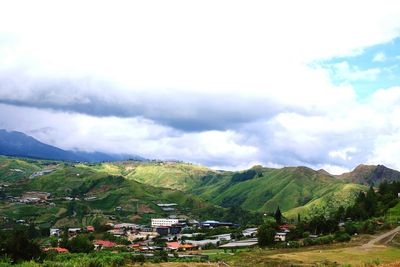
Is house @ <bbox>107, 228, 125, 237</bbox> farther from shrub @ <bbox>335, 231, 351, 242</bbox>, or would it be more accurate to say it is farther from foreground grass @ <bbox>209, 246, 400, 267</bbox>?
shrub @ <bbox>335, 231, 351, 242</bbox>

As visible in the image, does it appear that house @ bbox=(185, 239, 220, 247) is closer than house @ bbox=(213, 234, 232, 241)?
Yes

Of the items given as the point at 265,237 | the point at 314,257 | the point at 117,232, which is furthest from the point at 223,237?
the point at 314,257

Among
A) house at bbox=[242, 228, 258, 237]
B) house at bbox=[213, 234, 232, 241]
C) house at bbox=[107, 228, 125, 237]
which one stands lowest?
house at bbox=[107, 228, 125, 237]

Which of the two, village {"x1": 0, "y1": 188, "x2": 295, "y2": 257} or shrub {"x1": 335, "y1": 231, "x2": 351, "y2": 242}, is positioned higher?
shrub {"x1": 335, "y1": 231, "x2": 351, "y2": 242}

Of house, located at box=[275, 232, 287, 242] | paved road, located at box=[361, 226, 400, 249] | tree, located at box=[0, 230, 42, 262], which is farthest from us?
house, located at box=[275, 232, 287, 242]

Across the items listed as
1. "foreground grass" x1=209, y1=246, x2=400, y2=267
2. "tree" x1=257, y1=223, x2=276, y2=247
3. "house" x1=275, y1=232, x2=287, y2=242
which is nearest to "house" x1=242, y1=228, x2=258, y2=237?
"house" x1=275, y1=232, x2=287, y2=242

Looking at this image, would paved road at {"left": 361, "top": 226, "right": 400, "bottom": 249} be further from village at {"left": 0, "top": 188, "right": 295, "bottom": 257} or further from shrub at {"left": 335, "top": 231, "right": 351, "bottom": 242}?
village at {"left": 0, "top": 188, "right": 295, "bottom": 257}

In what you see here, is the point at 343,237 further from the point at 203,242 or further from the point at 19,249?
the point at 19,249

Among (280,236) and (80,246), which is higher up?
(280,236)

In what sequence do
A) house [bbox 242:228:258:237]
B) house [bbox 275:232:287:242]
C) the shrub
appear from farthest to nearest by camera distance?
house [bbox 242:228:258:237]
house [bbox 275:232:287:242]
the shrub

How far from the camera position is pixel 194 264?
82750mm

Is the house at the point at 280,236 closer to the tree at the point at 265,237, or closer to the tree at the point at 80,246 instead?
the tree at the point at 265,237

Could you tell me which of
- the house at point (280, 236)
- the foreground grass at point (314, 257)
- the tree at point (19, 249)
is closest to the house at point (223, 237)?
the house at point (280, 236)

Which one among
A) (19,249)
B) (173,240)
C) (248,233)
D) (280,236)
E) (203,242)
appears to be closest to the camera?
(19,249)
